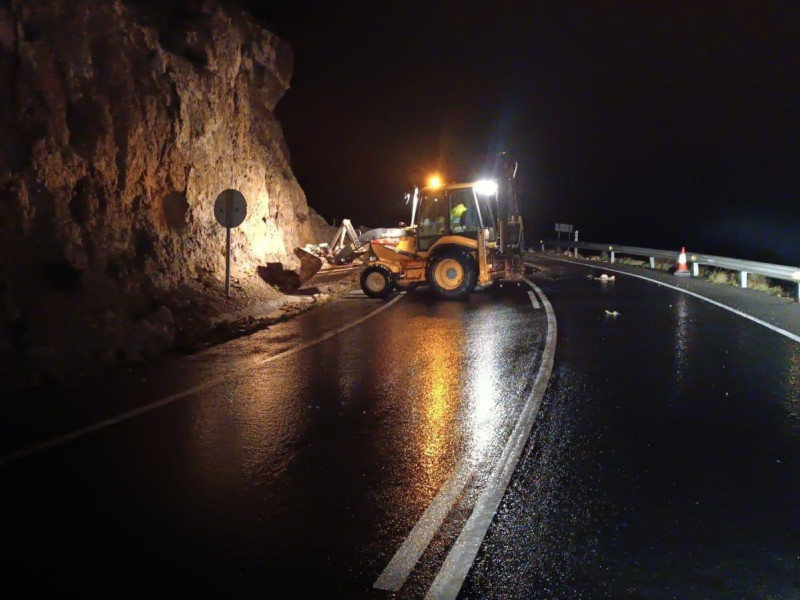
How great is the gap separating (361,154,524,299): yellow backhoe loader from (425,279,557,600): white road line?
10.2 metres

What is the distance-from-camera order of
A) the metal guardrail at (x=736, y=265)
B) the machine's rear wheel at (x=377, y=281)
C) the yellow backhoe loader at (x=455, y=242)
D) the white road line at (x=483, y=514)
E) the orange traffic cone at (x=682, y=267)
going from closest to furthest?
the white road line at (x=483, y=514) < the metal guardrail at (x=736, y=265) < the yellow backhoe loader at (x=455, y=242) < the machine's rear wheel at (x=377, y=281) < the orange traffic cone at (x=682, y=267)

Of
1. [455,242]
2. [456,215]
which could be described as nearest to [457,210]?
[456,215]

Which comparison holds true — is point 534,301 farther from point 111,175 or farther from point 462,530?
point 462,530

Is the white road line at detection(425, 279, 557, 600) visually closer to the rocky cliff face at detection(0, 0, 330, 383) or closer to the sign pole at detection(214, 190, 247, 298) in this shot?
the rocky cliff face at detection(0, 0, 330, 383)

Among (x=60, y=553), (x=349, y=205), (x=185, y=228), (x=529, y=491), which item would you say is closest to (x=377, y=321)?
(x=185, y=228)

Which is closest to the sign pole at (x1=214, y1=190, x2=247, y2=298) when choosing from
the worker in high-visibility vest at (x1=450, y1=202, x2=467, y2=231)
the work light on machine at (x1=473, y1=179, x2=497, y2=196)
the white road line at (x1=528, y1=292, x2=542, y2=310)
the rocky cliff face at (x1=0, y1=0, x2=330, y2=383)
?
the rocky cliff face at (x1=0, y1=0, x2=330, y2=383)

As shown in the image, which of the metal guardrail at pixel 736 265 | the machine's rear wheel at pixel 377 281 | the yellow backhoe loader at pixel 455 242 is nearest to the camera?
the metal guardrail at pixel 736 265

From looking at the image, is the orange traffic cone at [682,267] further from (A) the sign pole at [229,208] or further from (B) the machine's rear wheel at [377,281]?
(A) the sign pole at [229,208]

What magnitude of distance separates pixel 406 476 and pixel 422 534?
1.05 metres

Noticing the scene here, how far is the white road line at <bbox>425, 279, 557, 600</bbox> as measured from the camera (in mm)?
4043

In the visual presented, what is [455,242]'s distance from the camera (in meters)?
18.6

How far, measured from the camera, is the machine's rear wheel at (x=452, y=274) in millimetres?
18281

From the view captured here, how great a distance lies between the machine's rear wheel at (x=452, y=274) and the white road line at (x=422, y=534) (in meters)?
12.6

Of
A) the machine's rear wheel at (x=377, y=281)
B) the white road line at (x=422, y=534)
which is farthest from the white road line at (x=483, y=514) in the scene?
the machine's rear wheel at (x=377, y=281)
